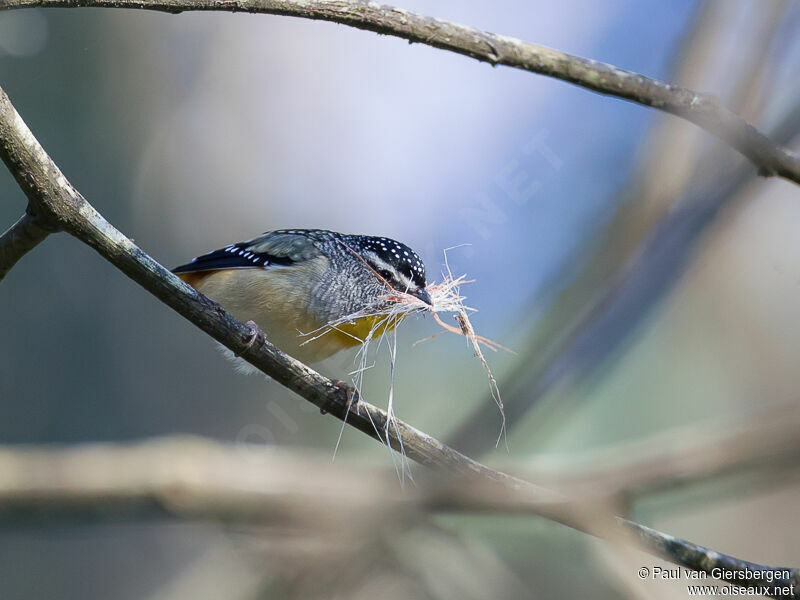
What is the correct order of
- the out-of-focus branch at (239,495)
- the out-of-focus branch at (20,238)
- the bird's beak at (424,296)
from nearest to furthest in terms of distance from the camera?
1. the out-of-focus branch at (20,238)
2. the out-of-focus branch at (239,495)
3. the bird's beak at (424,296)

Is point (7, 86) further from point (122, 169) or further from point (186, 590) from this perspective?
point (186, 590)

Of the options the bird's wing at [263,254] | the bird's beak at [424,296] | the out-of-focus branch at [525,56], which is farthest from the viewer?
the bird's wing at [263,254]

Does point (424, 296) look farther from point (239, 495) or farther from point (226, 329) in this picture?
point (239, 495)

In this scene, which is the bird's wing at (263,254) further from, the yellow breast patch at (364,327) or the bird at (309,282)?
the yellow breast patch at (364,327)

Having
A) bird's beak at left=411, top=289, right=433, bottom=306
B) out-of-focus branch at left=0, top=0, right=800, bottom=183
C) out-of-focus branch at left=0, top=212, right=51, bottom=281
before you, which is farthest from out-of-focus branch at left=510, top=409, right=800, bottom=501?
out-of-focus branch at left=0, top=212, right=51, bottom=281

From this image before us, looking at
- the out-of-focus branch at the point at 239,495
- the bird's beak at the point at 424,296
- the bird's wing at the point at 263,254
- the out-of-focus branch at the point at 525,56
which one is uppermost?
the out-of-focus branch at the point at 525,56

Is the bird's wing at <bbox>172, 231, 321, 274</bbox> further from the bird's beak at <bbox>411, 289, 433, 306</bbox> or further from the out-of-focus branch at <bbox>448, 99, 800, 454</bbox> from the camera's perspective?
the out-of-focus branch at <bbox>448, 99, 800, 454</bbox>

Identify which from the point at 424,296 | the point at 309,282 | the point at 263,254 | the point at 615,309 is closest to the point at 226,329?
the point at 424,296

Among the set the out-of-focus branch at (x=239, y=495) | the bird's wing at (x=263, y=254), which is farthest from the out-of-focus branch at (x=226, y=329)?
the bird's wing at (x=263, y=254)
